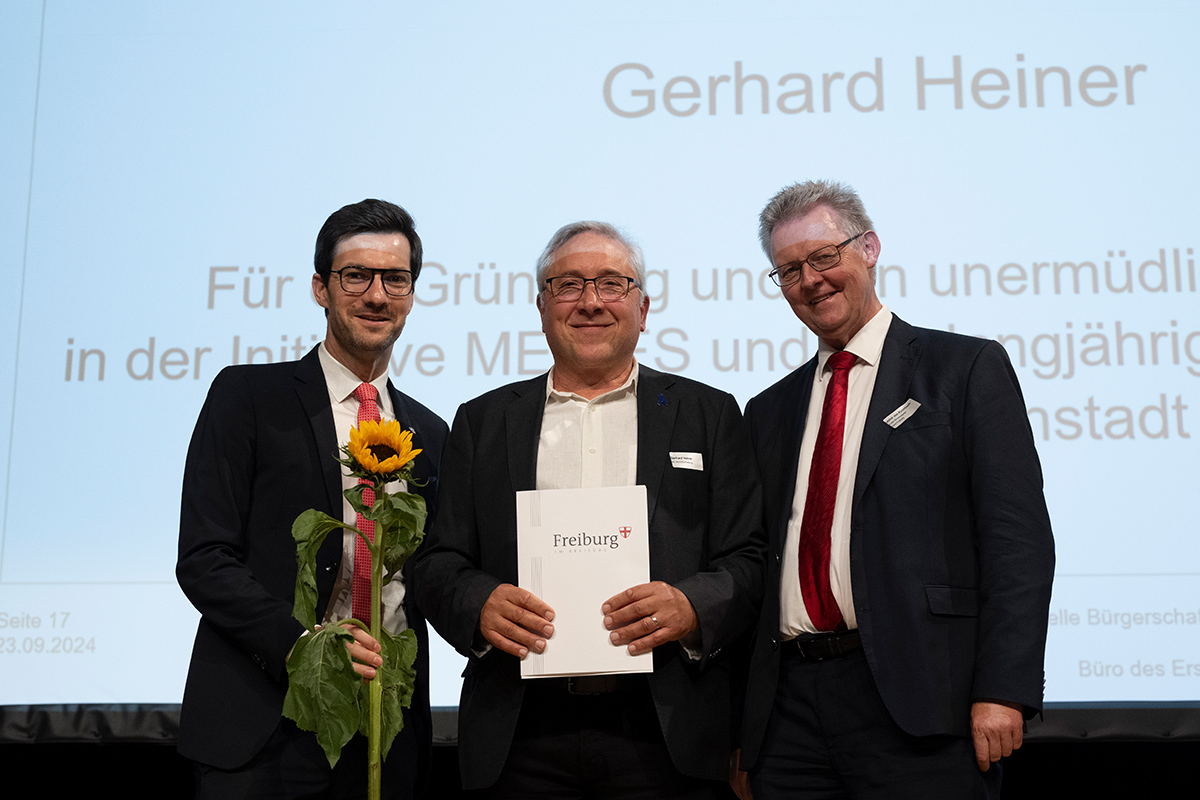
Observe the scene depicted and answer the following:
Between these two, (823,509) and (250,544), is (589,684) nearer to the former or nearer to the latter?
(823,509)

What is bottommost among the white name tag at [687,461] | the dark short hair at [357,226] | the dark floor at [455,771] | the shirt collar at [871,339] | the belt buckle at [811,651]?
the dark floor at [455,771]

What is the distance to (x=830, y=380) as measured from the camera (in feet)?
8.23

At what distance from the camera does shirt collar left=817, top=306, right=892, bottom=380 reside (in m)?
2.47

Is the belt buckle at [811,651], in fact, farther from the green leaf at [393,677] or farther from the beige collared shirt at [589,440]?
the green leaf at [393,677]

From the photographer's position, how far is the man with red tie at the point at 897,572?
2.08m

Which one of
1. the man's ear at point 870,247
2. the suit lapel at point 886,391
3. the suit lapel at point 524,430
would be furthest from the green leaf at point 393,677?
the man's ear at point 870,247

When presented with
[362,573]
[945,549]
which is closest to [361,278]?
[362,573]

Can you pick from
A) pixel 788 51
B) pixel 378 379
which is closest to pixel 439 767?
pixel 378 379

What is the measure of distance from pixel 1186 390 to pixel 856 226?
1.75m

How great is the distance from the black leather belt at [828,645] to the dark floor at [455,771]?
1.81 meters

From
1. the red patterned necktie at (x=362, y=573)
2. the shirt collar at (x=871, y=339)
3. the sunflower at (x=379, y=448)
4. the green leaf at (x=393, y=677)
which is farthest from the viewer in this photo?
the shirt collar at (x=871, y=339)

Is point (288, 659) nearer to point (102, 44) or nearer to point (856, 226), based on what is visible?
point (856, 226)

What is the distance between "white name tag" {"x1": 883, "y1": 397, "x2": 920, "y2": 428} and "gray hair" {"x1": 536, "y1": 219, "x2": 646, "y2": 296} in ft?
2.14

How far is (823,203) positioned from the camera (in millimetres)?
2543
